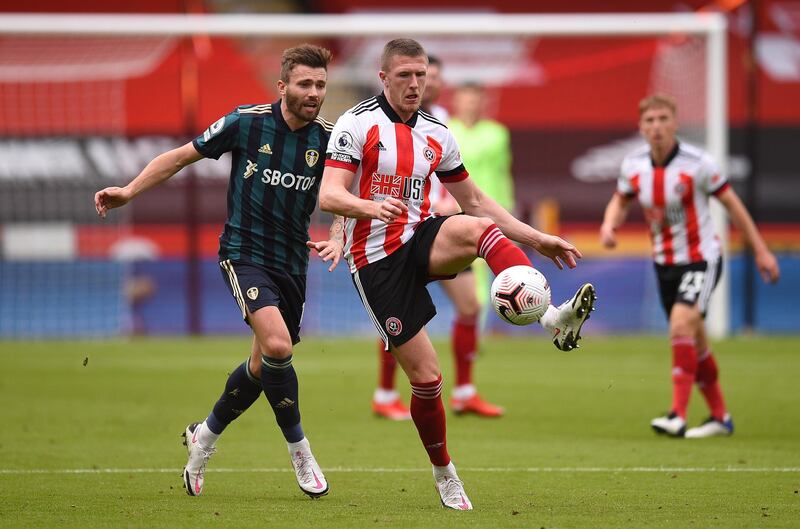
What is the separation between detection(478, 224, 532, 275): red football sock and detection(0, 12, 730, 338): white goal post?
8.57m

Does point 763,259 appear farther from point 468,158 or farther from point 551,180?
→ point 551,180

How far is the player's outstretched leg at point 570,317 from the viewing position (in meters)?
4.99

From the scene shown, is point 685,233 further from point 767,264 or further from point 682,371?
point 682,371

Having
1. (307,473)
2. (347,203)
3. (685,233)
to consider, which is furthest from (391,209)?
(685,233)

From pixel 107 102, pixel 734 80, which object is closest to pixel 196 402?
pixel 107 102

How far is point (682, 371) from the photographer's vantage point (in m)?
7.98

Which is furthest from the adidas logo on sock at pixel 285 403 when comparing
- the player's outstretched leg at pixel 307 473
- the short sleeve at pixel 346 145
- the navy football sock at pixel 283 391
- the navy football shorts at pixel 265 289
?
the short sleeve at pixel 346 145

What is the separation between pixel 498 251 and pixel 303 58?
143cm

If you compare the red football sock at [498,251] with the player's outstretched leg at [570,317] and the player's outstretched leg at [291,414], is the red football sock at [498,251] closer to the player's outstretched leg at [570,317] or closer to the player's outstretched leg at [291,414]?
the player's outstretched leg at [570,317]


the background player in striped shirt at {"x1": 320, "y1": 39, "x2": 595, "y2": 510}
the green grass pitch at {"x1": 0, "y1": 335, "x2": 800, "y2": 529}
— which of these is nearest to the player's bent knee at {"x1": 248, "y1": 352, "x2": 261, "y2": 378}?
the green grass pitch at {"x1": 0, "y1": 335, "x2": 800, "y2": 529}

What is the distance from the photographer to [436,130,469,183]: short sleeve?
566 centimetres

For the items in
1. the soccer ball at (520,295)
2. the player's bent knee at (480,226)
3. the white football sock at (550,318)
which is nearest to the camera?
the soccer ball at (520,295)

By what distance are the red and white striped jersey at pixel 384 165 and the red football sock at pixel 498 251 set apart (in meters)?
0.43

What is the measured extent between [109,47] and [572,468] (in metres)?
10.4
